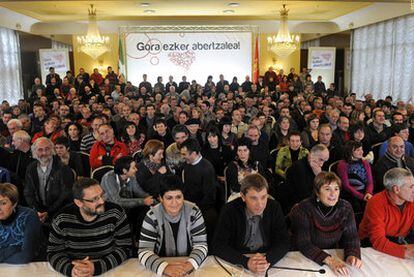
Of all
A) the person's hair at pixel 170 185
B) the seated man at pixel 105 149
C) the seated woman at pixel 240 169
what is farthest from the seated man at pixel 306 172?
the seated man at pixel 105 149

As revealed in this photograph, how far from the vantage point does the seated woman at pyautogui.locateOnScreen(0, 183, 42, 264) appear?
7.91 feet

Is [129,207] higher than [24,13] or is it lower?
lower

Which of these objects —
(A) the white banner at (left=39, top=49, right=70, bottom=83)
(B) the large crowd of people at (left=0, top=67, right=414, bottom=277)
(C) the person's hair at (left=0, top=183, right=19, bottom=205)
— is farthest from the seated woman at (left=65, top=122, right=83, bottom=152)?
(A) the white banner at (left=39, top=49, right=70, bottom=83)

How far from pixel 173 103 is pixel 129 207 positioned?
5.56 metres

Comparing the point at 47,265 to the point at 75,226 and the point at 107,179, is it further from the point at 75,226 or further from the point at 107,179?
the point at 107,179

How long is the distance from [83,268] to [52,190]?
170cm

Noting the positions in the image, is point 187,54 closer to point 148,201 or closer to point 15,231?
point 148,201

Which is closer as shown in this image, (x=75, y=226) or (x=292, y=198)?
(x=75, y=226)

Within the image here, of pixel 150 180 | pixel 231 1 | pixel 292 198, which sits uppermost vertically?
pixel 231 1

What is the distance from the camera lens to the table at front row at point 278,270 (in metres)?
2.18

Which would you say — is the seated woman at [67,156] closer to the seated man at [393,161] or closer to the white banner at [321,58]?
the seated man at [393,161]

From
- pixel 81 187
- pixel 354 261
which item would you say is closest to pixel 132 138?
pixel 81 187

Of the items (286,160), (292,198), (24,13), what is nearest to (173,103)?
(286,160)

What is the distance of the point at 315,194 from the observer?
258 cm
